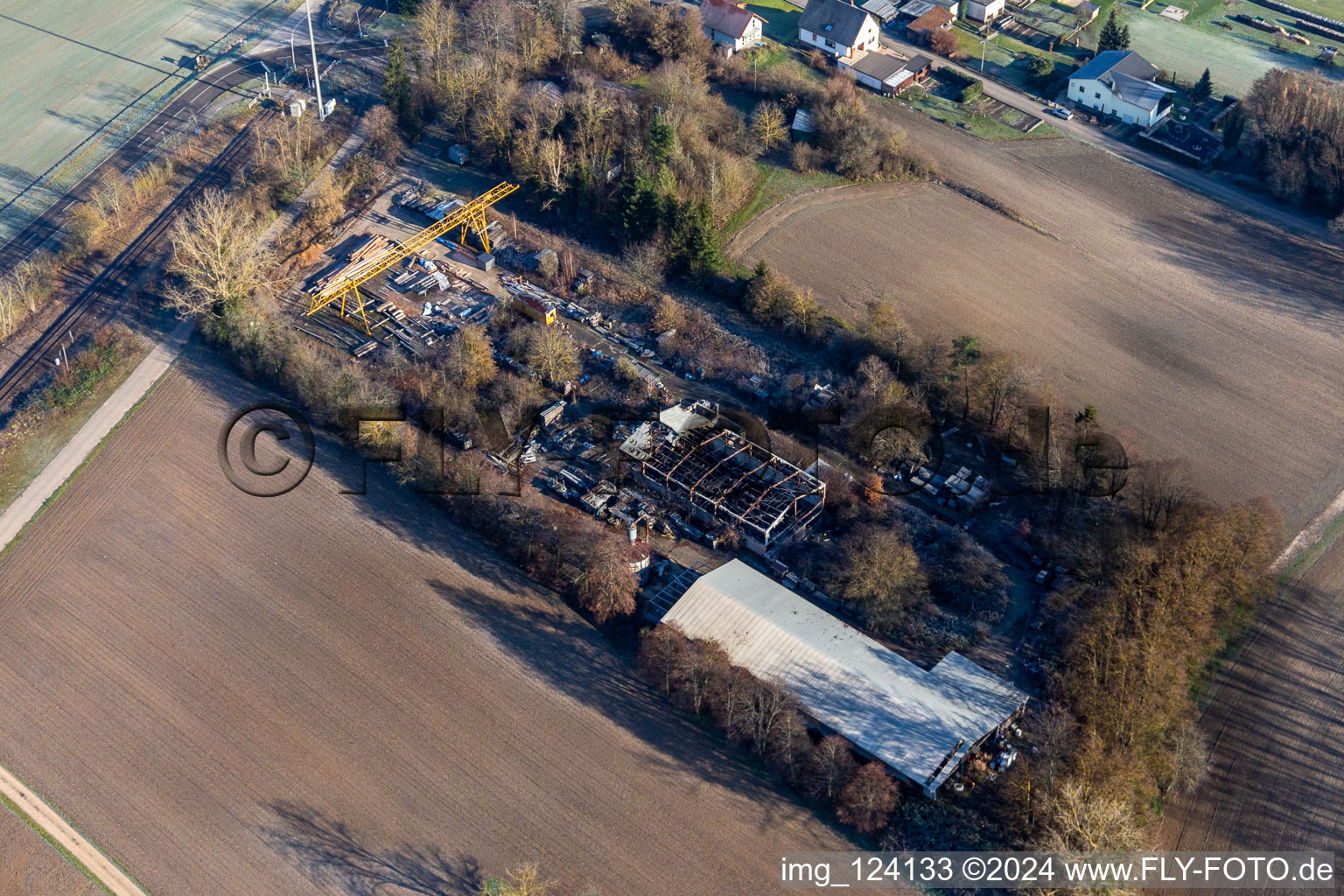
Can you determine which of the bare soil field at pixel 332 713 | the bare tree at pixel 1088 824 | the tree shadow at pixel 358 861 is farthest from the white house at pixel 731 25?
the tree shadow at pixel 358 861

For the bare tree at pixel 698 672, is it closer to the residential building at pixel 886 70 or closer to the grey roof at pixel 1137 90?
the residential building at pixel 886 70

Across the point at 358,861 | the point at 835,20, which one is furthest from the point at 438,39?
the point at 358,861

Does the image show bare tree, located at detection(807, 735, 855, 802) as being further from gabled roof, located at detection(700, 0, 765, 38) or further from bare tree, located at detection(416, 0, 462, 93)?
gabled roof, located at detection(700, 0, 765, 38)

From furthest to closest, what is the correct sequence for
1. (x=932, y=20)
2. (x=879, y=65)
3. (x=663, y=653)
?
(x=932, y=20)
(x=879, y=65)
(x=663, y=653)

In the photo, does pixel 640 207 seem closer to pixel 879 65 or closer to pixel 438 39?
pixel 438 39

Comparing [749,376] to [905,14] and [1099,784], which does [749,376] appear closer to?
[1099,784]

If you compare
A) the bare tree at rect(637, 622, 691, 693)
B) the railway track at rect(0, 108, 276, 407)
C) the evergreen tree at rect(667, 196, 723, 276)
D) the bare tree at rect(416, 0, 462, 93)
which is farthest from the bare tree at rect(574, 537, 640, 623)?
the bare tree at rect(416, 0, 462, 93)

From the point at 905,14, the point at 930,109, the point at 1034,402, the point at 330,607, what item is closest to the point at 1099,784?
the point at 1034,402
